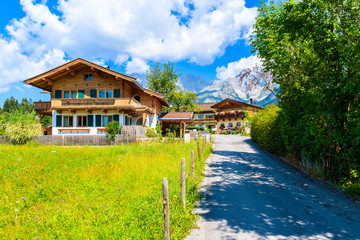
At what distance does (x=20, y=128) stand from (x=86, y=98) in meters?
6.76

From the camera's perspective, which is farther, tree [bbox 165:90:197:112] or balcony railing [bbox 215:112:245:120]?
balcony railing [bbox 215:112:245:120]

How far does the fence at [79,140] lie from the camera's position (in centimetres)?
1945

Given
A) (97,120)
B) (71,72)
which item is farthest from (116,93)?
(71,72)

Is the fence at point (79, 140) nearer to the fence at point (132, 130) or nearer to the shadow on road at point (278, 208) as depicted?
the fence at point (132, 130)

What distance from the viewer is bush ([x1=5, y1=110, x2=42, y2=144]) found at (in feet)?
61.7

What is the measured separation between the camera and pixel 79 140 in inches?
781

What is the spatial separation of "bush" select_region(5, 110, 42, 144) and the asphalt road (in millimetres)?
19069

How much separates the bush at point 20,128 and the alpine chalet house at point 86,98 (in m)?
3.64

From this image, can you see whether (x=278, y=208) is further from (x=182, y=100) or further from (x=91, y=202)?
(x=182, y=100)

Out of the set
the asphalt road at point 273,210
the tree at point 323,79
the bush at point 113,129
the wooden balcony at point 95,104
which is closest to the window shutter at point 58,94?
the wooden balcony at point 95,104

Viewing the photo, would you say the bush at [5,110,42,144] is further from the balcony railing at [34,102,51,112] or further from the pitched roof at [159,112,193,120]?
the pitched roof at [159,112,193,120]

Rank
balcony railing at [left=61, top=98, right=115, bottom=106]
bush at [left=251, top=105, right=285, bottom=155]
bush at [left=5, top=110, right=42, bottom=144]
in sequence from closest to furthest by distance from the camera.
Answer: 1. bush at [left=251, top=105, right=285, bottom=155]
2. bush at [left=5, top=110, right=42, bottom=144]
3. balcony railing at [left=61, top=98, right=115, bottom=106]

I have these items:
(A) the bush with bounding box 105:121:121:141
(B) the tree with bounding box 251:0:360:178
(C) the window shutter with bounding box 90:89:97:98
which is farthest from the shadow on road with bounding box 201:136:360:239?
(C) the window shutter with bounding box 90:89:97:98

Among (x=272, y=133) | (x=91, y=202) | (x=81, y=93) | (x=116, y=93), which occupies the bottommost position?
(x=91, y=202)
